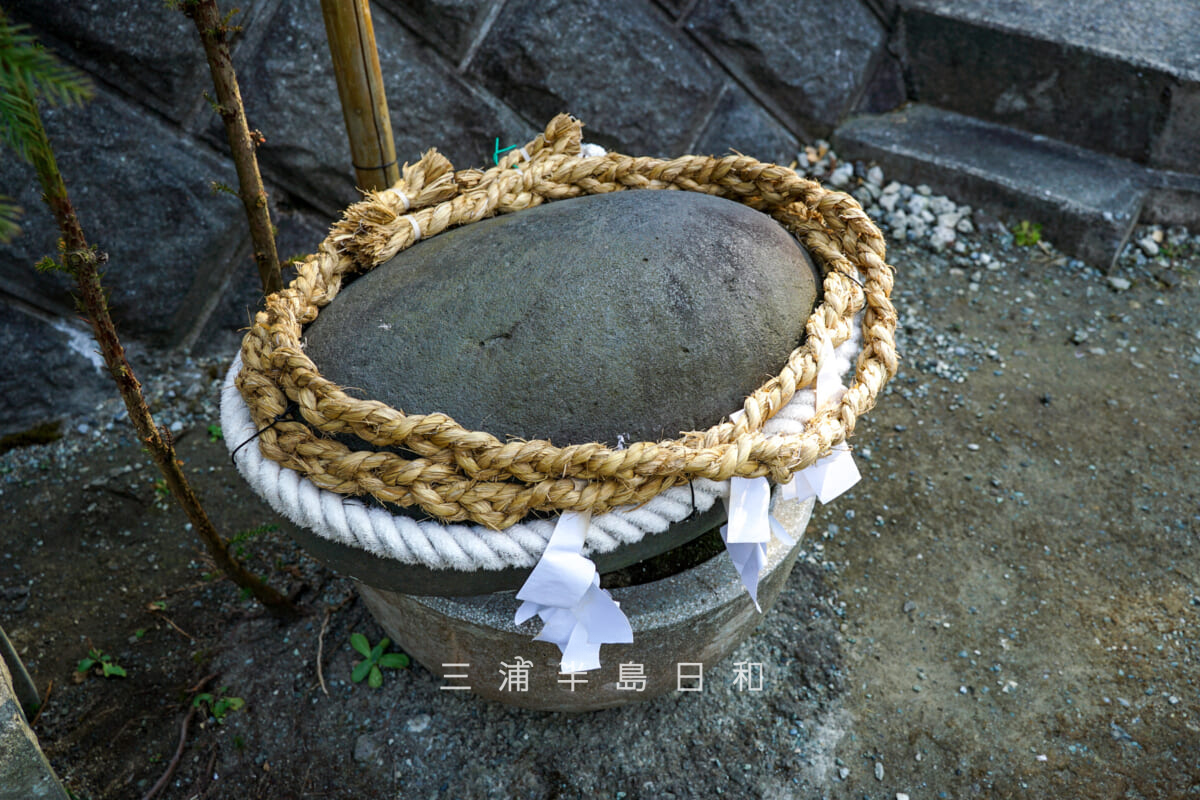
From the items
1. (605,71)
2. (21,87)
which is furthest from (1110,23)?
(21,87)

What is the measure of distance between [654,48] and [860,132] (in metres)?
0.89

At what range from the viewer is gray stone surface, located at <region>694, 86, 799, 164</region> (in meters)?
2.96

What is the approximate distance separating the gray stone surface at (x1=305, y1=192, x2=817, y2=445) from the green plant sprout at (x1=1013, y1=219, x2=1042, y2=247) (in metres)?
1.93

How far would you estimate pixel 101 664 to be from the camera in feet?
5.73

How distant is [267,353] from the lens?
3.87 feet

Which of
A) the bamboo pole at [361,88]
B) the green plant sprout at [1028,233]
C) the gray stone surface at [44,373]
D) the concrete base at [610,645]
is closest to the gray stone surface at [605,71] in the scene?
the bamboo pole at [361,88]

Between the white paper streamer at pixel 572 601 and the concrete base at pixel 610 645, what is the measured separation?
16 centimetres

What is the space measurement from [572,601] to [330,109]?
185 cm

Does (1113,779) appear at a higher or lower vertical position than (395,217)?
lower

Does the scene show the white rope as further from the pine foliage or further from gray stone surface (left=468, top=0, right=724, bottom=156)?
gray stone surface (left=468, top=0, right=724, bottom=156)

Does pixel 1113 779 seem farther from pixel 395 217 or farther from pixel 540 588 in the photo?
pixel 395 217

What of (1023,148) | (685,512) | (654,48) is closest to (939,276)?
(1023,148)

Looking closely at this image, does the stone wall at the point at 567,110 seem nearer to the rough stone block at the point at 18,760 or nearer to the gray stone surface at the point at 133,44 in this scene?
the gray stone surface at the point at 133,44

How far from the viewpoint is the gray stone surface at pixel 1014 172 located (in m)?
2.76
